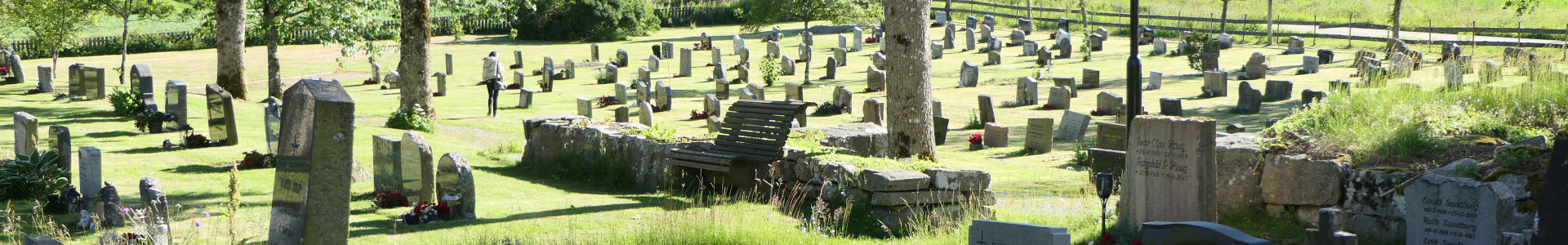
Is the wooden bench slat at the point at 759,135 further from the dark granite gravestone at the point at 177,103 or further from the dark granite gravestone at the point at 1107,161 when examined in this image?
the dark granite gravestone at the point at 177,103

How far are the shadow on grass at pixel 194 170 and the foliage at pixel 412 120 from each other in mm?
5567

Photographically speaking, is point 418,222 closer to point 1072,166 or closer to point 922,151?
point 922,151

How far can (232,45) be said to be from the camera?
2041 cm

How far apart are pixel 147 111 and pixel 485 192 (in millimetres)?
6892

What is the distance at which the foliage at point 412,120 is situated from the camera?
18391mm

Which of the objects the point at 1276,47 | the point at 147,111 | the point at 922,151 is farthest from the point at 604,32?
the point at 922,151

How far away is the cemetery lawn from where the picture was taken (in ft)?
28.5

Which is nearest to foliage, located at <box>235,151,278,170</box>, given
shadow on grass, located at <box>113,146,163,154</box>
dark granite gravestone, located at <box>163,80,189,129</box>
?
shadow on grass, located at <box>113,146,163,154</box>

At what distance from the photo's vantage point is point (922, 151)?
13.9m

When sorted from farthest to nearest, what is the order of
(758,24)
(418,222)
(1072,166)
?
1. (758,24)
2. (1072,166)
3. (418,222)

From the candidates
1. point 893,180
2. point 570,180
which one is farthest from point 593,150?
point 893,180

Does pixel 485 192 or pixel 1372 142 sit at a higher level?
pixel 1372 142

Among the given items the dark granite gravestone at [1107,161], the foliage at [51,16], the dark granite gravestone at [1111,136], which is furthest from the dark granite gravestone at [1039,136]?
the foliage at [51,16]

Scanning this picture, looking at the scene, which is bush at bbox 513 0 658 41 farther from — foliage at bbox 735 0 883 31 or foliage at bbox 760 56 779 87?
foliage at bbox 760 56 779 87
